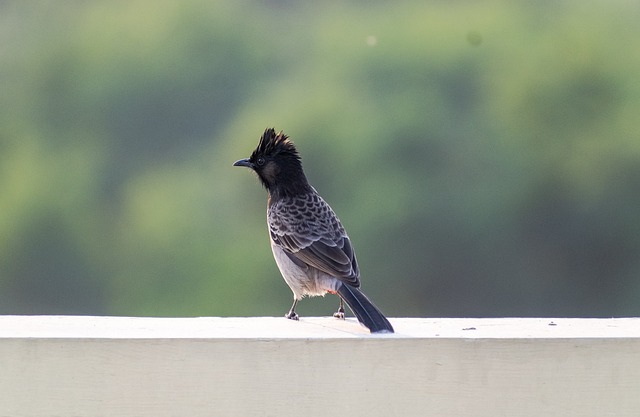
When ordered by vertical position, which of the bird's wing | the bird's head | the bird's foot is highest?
the bird's head

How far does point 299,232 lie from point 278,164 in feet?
1.41

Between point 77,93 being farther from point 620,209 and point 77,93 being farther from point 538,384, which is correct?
point 538,384

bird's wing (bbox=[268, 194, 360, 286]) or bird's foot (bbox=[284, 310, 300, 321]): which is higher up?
bird's wing (bbox=[268, 194, 360, 286])

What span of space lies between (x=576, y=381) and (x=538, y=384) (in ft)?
0.31

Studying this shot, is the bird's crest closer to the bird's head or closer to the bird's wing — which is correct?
the bird's head

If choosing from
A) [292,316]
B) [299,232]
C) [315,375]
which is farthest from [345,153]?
[315,375]

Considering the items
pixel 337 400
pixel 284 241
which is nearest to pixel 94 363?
pixel 337 400

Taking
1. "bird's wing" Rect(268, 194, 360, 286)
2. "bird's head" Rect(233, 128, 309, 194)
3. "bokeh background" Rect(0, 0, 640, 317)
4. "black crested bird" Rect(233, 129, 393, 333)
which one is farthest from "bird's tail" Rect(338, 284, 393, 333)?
"bokeh background" Rect(0, 0, 640, 317)

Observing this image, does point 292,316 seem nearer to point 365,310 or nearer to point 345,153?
point 365,310

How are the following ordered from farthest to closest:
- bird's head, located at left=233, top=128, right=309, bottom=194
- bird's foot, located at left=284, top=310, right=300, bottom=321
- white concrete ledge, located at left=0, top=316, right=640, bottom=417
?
bird's head, located at left=233, top=128, right=309, bottom=194 → bird's foot, located at left=284, top=310, right=300, bottom=321 → white concrete ledge, located at left=0, top=316, right=640, bottom=417

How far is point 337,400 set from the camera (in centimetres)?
241

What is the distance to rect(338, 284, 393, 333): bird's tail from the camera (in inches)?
108

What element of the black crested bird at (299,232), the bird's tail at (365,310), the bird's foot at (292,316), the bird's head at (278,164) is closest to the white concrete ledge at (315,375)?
the bird's tail at (365,310)

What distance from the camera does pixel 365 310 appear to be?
3119 mm
